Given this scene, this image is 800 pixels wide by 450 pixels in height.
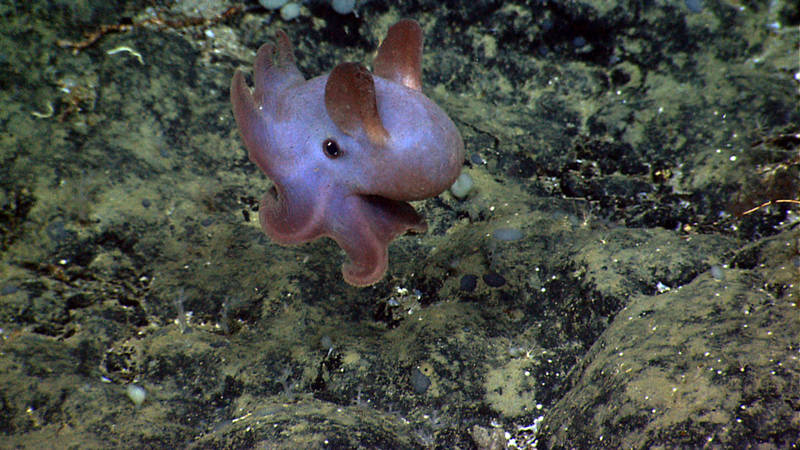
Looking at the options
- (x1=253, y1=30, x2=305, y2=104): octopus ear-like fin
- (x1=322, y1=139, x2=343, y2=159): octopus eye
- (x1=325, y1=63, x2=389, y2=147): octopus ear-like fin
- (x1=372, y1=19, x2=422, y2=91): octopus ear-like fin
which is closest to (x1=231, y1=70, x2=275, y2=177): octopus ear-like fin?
(x1=253, y1=30, x2=305, y2=104): octopus ear-like fin

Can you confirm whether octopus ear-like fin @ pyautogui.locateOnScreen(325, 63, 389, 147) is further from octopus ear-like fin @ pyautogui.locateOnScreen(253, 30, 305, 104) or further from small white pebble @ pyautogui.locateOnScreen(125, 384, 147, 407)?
small white pebble @ pyautogui.locateOnScreen(125, 384, 147, 407)

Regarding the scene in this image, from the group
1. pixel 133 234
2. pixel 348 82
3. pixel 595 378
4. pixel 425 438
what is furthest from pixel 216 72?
pixel 595 378

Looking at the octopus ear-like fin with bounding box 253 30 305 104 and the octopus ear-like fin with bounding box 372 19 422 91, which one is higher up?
the octopus ear-like fin with bounding box 372 19 422 91

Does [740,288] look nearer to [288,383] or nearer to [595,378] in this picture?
[595,378]

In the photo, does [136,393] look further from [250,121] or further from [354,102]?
[354,102]

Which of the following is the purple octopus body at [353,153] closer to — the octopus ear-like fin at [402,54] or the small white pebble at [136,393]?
the octopus ear-like fin at [402,54]

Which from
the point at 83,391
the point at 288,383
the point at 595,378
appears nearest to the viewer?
the point at 595,378
